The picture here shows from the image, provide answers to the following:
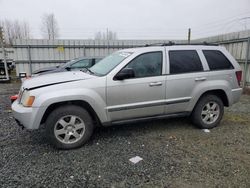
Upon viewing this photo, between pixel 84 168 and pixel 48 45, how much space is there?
10606 millimetres

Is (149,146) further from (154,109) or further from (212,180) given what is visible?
(212,180)

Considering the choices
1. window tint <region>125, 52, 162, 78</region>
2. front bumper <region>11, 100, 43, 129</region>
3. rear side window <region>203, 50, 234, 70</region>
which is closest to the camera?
front bumper <region>11, 100, 43, 129</region>

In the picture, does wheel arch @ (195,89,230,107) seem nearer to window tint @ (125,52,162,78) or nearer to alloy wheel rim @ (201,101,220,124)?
alloy wheel rim @ (201,101,220,124)

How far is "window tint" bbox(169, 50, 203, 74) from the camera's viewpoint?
3.85 meters

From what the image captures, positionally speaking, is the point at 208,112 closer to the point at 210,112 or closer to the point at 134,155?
the point at 210,112

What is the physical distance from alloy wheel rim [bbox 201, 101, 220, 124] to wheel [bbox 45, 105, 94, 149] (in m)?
2.46

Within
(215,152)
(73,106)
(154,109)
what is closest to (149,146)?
(154,109)

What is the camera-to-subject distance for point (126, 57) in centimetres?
366

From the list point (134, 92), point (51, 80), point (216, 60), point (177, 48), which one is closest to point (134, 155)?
point (134, 92)

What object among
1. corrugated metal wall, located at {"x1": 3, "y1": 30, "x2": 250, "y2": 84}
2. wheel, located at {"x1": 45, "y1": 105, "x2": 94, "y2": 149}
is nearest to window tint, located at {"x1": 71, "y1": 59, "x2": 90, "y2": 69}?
corrugated metal wall, located at {"x1": 3, "y1": 30, "x2": 250, "y2": 84}

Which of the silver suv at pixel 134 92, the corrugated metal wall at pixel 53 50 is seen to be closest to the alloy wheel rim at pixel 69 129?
the silver suv at pixel 134 92

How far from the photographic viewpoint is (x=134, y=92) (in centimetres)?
353

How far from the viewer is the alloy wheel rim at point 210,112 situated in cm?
420

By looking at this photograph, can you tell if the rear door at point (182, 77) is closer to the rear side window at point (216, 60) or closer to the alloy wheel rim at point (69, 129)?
the rear side window at point (216, 60)
